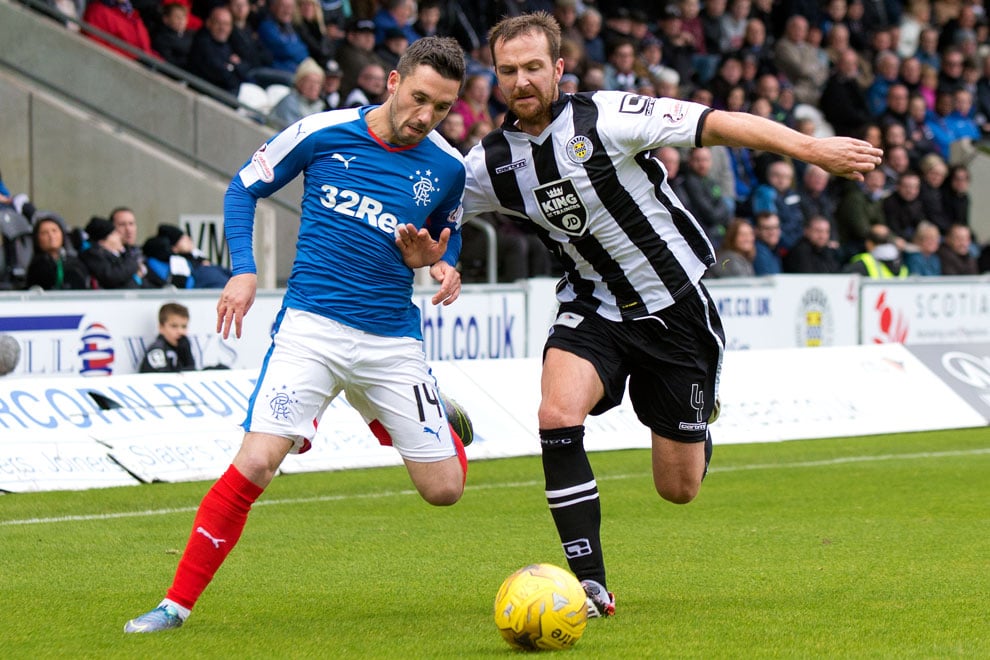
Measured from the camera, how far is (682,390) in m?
6.51

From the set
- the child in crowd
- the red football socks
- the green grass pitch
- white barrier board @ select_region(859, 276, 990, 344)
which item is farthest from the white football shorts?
white barrier board @ select_region(859, 276, 990, 344)

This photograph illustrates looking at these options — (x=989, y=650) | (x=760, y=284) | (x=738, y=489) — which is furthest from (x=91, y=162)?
(x=989, y=650)

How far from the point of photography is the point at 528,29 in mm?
6098

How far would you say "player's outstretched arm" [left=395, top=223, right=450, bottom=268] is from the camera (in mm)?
5898

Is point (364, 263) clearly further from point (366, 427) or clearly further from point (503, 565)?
point (366, 427)

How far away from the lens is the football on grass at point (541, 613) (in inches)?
204

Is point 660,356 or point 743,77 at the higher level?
point 743,77

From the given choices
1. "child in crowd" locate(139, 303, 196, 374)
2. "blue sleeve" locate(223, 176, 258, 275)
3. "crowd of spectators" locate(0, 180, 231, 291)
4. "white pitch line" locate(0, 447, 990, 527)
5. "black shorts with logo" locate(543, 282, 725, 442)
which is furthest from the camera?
"crowd of spectators" locate(0, 180, 231, 291)

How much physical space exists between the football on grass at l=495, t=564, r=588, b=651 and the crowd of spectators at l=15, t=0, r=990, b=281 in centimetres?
1091

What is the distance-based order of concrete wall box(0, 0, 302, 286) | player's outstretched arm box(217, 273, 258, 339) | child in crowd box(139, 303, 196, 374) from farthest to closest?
concrete wall box(0, 0, 302, 286)
child in crowd box(139, 303, 196, 374)
player's outstretched arm box(217, 273, 258, 339)

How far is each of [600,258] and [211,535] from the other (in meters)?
1.98

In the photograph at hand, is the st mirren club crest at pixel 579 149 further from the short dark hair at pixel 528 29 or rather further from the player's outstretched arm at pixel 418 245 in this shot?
the player's outstretched arm at pixel 418 245

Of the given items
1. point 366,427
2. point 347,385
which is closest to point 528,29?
point 347,385

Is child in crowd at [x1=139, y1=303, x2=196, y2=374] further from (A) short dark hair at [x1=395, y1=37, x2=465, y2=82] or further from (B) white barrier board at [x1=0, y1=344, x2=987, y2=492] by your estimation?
(A) short dark hair at [x1=395, y1=37, x2=465, y2=82]
